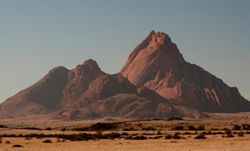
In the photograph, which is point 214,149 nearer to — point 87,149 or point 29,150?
point 87,149

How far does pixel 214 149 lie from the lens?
39.3 metres

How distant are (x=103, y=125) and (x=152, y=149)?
2263 inches

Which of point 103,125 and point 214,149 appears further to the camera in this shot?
point 103,125

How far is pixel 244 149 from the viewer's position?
38312 millimetres

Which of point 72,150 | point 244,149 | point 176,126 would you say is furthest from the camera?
point 176,126

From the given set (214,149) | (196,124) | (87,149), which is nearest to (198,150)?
(214,149)

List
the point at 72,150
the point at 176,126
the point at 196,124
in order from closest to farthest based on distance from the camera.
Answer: the point at 72,150 < the point at 176,126 < the point at 196,124

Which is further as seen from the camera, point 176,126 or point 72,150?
point 176,126

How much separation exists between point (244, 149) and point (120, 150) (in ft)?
30.2

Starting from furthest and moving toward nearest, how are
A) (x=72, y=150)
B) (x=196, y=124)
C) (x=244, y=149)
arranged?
(x=196, y=124) < (x=72, y=150) < (x=244, y=149)

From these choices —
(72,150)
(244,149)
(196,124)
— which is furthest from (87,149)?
(196,124)

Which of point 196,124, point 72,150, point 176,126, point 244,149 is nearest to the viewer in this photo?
point 244,149

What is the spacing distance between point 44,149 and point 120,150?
7.19 metres

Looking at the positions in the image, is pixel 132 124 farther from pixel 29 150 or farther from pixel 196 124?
pixel 29 150
